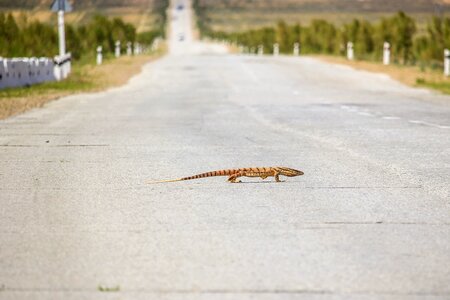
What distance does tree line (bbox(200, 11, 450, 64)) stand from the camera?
43.0 metres

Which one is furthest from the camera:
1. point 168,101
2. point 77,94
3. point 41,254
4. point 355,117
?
point 77,94

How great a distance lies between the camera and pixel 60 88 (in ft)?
91.3

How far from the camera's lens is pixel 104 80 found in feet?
109

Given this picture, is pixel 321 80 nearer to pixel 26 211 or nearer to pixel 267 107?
pixel 267 107

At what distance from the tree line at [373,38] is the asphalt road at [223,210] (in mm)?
27063

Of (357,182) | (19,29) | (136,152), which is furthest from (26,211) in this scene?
(19,29)

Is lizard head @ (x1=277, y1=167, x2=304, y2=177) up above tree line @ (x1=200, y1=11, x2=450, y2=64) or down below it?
above

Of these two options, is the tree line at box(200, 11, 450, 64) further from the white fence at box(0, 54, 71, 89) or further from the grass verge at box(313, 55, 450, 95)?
the white fence at box(0, 54, 71, 89)

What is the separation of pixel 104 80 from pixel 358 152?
73.6ft

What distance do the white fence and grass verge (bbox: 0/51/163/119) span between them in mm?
221

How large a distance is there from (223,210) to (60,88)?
826 inches

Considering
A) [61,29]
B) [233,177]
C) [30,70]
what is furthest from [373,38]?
[233,177]

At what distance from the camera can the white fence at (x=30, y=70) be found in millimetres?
24438

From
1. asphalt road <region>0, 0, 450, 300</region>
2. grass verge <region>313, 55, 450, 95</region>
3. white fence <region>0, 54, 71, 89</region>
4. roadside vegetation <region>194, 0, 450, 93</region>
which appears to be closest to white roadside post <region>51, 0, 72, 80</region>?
white fence <region>0, 54, 71, 89</region>
